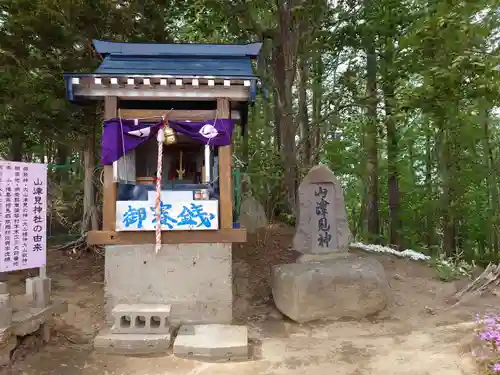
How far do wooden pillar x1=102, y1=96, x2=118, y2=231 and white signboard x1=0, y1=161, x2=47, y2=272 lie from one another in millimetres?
1230

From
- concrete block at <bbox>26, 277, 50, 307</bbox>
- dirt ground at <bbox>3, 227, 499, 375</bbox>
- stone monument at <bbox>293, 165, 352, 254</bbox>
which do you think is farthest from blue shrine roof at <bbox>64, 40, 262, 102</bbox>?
dirt ground at <bbox>3, 227, 499, 375</bbox>

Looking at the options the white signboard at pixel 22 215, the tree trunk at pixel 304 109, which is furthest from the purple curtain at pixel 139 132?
the tree trunk at pixel 304 109

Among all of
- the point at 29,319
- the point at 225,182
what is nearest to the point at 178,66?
the point at 225,182

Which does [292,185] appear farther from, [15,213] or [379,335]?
[15,213]

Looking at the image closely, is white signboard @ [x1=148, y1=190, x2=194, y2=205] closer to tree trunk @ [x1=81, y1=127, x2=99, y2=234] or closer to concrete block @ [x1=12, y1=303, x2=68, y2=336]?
concrete block @ [x1=12, y1=303, x2=68, y2=336]

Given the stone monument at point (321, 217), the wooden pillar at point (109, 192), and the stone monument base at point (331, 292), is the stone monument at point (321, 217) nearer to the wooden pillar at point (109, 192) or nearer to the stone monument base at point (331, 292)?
the stone monument base at point (331, 292)

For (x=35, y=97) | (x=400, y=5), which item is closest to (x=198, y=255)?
(x=35, y=97)

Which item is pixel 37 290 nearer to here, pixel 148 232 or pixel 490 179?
pixel 148 232

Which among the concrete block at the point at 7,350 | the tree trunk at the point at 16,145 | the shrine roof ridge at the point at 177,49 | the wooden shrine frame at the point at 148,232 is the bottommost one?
the concrete block at the point at 7,350

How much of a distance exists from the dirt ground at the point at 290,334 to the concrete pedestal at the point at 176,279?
0.81 meters

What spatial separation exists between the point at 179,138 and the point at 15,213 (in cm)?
454

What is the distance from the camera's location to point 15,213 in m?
5.74

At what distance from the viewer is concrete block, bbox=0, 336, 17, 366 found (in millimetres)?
5121

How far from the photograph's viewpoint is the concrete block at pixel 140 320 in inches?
257
